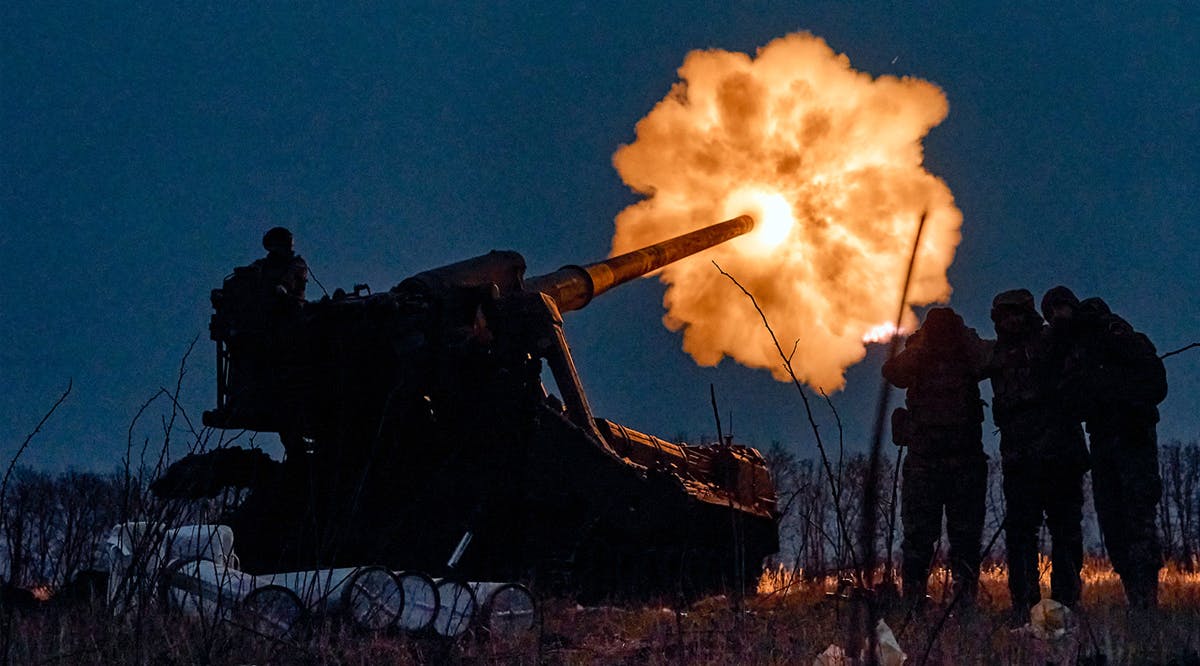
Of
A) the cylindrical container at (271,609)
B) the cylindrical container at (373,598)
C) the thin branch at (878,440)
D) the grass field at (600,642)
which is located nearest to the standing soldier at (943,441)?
the grass field at (600,642)

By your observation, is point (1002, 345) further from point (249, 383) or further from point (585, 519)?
point (249, 383)

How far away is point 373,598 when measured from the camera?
6.89m

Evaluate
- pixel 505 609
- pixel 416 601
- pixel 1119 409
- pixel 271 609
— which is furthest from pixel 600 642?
pixel 1119 409

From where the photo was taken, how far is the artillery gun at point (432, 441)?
10906mm

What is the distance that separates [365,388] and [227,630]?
5306 millimetres

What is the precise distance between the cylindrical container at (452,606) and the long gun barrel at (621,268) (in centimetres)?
664

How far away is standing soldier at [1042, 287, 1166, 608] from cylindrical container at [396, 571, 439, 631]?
509 cm

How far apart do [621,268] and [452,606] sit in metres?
9.04

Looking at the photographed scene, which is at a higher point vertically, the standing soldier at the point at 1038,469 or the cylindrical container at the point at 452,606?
the standing soldier at the point at 1038,469

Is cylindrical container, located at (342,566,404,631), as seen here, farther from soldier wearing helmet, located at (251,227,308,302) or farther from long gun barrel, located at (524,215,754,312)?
long gun barrel, located at (524,215,754,312)

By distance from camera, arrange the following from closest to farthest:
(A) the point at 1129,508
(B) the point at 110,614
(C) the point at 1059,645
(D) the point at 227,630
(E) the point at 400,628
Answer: (C) the point at 1059,645, (B) the point at 110,614, (D) the point at 227,630, (E) the point at 400,628, (A) the point at 1129,508

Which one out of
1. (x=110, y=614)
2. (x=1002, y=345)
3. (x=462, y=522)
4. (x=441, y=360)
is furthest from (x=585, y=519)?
(x=110, y=614)

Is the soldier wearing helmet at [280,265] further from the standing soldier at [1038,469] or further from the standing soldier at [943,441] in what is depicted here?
the standing soldier at [1038,469]

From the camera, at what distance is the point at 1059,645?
4246 mm
